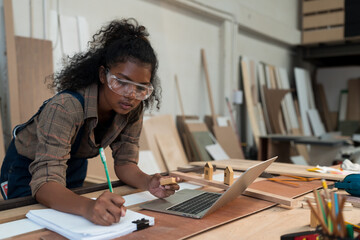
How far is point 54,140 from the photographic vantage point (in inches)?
46.4

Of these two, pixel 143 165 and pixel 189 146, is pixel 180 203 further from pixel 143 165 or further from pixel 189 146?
pixel 189 146

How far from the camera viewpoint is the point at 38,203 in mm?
1196

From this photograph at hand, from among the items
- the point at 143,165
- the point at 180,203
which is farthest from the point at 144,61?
the point at 143,165

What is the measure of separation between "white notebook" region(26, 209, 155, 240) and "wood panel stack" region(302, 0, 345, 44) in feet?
22.0

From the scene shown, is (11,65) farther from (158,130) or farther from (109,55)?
(158,130)

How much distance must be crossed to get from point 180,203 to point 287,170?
814 mm

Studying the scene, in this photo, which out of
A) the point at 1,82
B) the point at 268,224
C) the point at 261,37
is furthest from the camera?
the point at 261,37

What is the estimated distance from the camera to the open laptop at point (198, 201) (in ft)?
3.49

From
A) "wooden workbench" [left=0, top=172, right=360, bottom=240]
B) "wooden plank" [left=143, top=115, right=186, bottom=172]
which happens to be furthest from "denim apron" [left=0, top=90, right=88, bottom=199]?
"wooden plank" [left=143, top=115, right=186, bottom=172]

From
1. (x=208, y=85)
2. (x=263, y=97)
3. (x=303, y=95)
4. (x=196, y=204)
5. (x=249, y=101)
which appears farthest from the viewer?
(x=303, y=95)

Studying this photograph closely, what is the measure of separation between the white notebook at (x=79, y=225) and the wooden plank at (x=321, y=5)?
6.89 m

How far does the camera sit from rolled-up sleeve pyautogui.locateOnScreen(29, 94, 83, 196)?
3.79ft

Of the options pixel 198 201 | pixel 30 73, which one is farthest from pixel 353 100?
pixel 198 201

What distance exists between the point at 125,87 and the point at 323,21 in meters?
6.58
